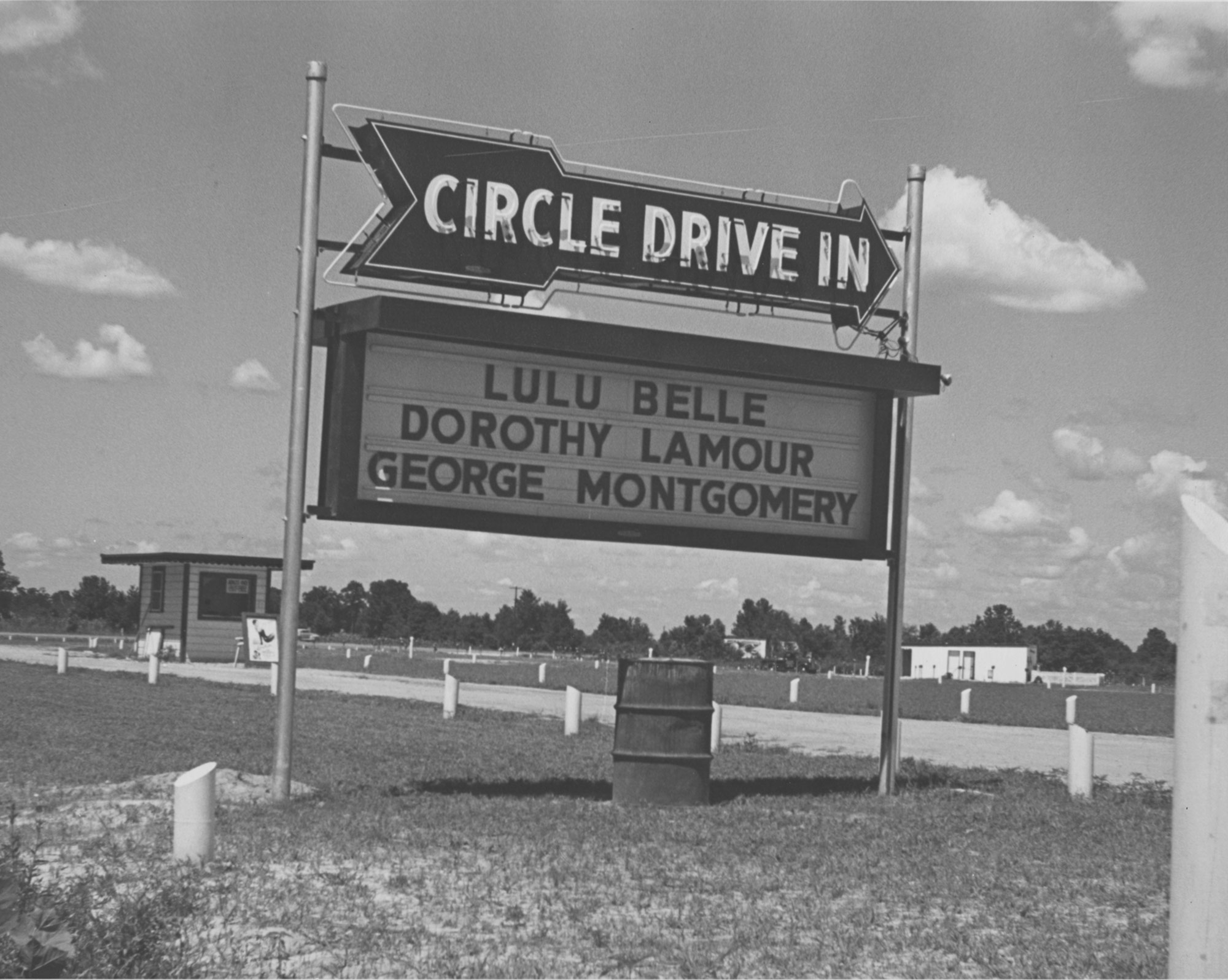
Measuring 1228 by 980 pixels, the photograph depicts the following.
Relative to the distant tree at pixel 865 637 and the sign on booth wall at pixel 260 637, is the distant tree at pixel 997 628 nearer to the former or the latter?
the distant tree at pixel 865 637

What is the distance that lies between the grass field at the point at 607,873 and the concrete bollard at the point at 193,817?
151 millimetres

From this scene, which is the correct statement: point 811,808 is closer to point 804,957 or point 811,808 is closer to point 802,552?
point 802,552

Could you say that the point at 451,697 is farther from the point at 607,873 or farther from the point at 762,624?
the point at 762,624

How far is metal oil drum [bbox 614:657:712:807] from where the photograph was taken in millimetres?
12695

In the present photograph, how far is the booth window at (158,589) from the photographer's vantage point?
51.4m

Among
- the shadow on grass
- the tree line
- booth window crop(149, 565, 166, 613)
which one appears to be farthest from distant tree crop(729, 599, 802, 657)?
the shadow on grass

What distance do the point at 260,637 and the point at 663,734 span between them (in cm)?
3237

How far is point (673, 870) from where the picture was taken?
9570mm

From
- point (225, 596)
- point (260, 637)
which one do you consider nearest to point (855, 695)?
point (260, 637)

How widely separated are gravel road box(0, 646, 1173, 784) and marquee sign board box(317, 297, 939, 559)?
6.39 meters

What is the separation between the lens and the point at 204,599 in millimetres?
50438

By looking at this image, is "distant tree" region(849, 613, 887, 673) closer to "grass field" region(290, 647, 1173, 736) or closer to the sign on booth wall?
"grass field" region(290, 647, 1173, 736)

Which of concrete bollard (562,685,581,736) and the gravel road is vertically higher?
concrete bollard (562,685,581,736)

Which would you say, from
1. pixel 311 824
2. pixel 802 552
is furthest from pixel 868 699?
pixel 311 824
